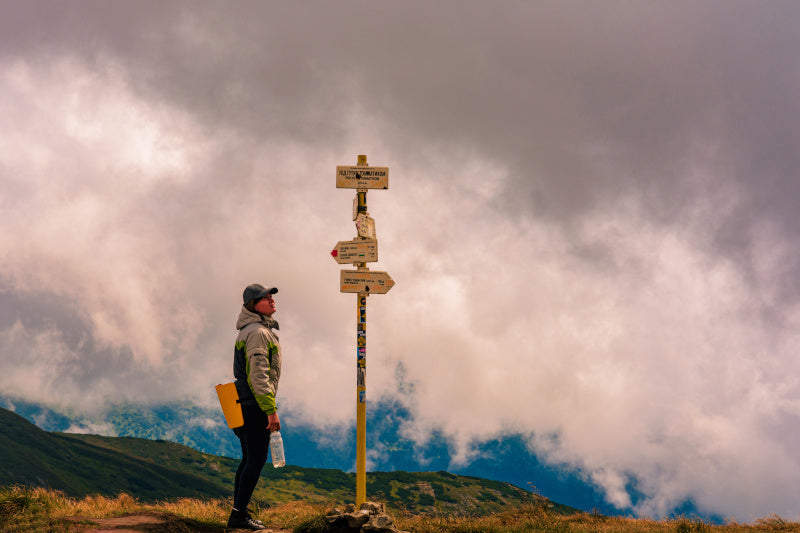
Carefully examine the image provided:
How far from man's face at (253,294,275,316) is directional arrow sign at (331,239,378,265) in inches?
81.8

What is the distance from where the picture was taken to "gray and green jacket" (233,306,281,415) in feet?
27.2

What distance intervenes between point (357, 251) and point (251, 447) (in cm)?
427

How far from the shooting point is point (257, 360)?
8383 millimetres

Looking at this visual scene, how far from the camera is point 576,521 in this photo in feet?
36.5

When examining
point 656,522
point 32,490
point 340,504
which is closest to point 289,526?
point 340,504

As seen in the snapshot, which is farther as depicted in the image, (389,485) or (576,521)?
(389,485)

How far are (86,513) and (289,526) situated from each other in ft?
12.2

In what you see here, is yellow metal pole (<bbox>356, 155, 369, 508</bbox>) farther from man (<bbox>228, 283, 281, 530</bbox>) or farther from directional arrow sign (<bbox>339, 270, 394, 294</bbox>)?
man (<bbox>228, 283, 281, 530</bbox>)

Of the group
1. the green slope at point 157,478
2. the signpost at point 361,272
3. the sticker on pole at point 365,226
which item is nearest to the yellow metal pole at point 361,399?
the signpost at point 361,272

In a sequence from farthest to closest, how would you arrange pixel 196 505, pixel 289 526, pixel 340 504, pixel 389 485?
pixel 389 485 < pixel 196 505 < pixel 340 504 < pixel 289 526

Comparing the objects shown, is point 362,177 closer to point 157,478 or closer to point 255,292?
point 255,292

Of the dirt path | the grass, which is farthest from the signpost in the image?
the dirt path

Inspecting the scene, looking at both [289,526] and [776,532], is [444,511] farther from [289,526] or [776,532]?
[776,532]

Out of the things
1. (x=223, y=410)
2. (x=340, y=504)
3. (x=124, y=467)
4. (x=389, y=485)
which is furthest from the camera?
(x=124, y=467)
